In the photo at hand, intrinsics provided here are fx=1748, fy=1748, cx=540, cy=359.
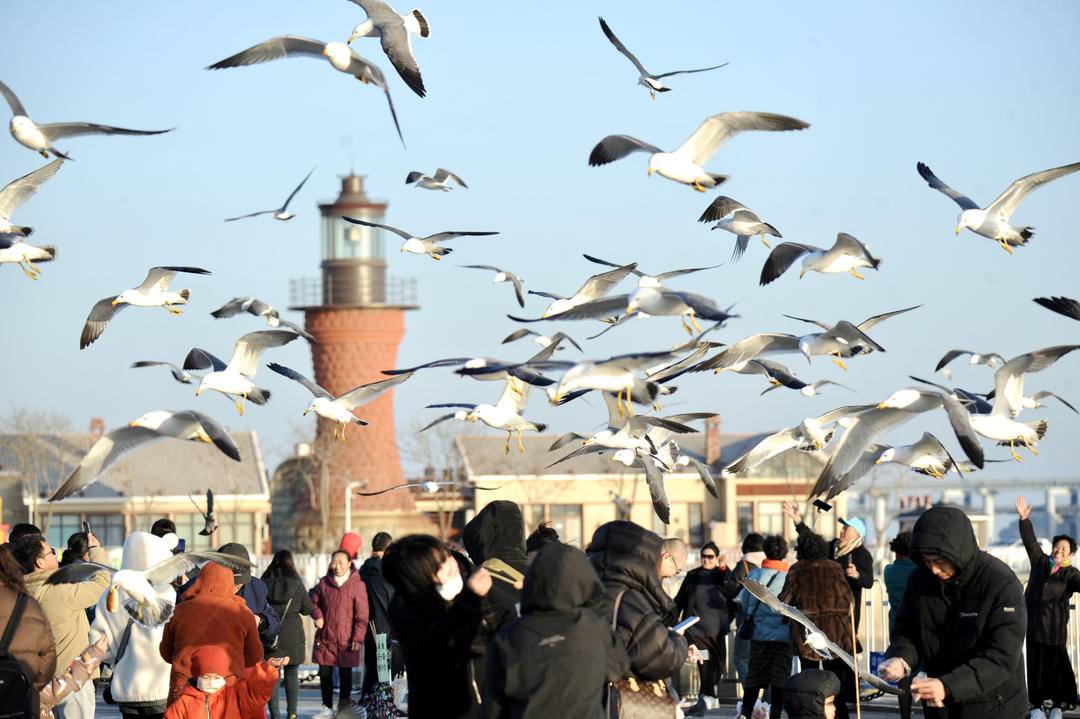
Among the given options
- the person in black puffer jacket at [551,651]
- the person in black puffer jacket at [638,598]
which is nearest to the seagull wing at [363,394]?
the person in black puffer jacket at [638,598]

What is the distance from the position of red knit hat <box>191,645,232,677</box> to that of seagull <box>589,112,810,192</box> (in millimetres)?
6326

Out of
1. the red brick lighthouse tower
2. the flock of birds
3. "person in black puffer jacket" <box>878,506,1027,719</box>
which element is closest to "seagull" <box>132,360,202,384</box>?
the flock of birds

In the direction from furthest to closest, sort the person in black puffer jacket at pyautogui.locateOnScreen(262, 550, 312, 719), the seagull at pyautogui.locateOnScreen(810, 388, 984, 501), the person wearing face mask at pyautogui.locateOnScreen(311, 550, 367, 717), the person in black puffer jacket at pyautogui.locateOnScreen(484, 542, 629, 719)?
the person wearing face mask at pyautogui.locateOnScreen(311, 550, 367, 717)
the person in black puffer jacket at pyautogui.locateOnScreen(262, 550, 312, 719)
the seagull at pyautogui.locateOnScreen(810, 388, 984, 501)
the person in black puffer jacket at pyautogui.locateOnScreen(484, 542, 629, 719)

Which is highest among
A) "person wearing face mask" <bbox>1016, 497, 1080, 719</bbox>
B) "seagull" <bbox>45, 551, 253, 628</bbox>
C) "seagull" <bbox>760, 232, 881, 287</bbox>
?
"seagull" <bbox>760, 232, 881, 287</bbox>

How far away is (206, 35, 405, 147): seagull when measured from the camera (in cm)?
1375

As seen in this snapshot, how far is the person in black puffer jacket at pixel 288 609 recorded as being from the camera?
13.2 m

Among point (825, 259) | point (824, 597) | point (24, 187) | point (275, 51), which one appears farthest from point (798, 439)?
point (24, 187)

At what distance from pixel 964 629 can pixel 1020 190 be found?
7409mm

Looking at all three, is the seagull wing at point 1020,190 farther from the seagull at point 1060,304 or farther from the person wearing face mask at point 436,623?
the person wearing face mask at point 436,623

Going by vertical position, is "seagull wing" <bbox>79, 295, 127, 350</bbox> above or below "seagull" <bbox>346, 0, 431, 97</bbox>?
below

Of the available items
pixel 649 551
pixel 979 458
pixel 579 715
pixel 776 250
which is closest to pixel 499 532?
pixel 649 551

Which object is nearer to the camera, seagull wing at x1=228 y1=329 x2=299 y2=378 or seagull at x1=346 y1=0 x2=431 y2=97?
seagull at x1=346 y1=0 x2=431 y2=97

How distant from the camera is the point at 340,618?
1367 centimetres

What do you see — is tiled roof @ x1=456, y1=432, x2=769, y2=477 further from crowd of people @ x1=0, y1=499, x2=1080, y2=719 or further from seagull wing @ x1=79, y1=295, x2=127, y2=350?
crowd of people @ x1=0, y1=499, x2=1080, y2=719
